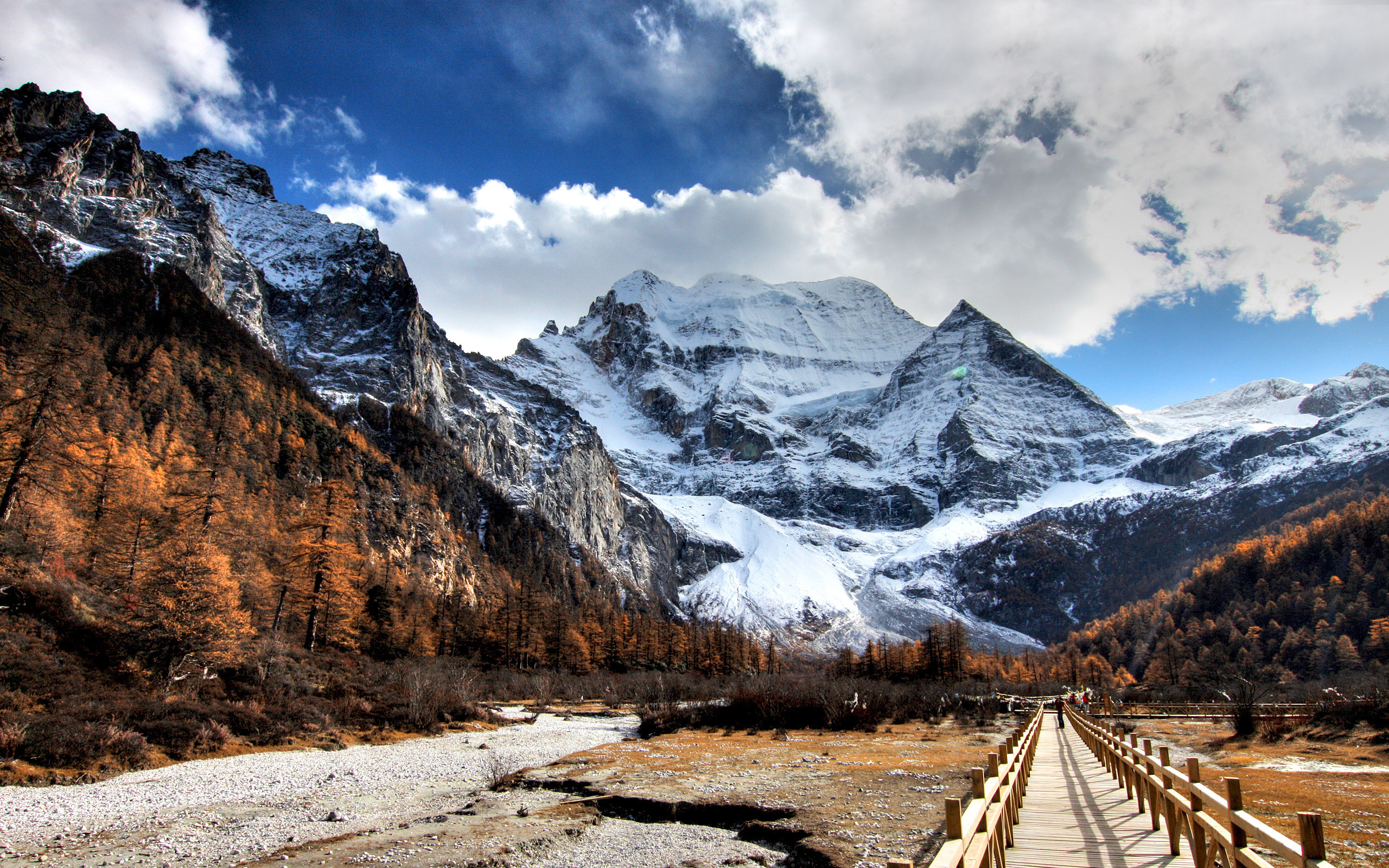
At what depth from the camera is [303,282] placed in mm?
150750

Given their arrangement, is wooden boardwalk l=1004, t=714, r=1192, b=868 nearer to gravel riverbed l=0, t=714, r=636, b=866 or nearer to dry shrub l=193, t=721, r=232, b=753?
gravel riverbed l=0, t=714, r=636, b=866

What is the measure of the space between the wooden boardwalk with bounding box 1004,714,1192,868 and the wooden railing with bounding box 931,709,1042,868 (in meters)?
0.46

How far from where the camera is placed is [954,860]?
4.61 m

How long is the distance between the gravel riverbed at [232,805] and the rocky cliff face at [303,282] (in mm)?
80061

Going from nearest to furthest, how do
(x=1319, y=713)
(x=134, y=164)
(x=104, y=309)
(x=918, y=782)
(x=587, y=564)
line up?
1. (x=918, y=782)
2. (x=1319, y=713)
3. (x=104, y=309)
4. (x=134, y=164)
5. (x=587, y=564)

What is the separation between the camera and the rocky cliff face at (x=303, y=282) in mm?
104062

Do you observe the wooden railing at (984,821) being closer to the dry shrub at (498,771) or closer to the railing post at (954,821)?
the railing post at (954,821)

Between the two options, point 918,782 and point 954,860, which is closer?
point 954,860

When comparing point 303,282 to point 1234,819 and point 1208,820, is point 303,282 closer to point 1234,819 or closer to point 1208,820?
point 1208,820

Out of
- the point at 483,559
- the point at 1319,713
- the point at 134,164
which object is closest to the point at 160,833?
the point at 1319,713

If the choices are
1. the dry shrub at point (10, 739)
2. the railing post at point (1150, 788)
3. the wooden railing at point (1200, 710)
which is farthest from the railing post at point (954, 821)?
the wooden railing at point (1200, 710)

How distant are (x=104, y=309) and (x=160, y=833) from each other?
9523 centimetres

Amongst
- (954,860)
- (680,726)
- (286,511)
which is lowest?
(680,726)

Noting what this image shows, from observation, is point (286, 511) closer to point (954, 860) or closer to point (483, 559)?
point (483, 559)
